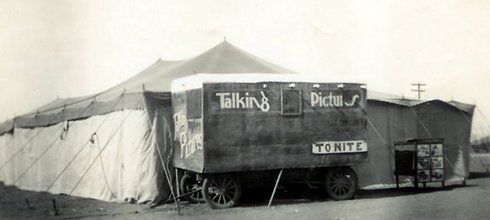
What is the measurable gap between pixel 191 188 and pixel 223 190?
129cm

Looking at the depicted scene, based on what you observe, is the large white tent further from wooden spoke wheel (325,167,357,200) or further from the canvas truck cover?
wooden spoke wheel (325,167,357,200)

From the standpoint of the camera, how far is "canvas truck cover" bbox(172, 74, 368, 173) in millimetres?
10828

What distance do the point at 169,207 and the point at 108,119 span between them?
8.76 feet

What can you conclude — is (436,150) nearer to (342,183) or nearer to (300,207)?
(342,183)

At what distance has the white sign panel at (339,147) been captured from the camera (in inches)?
452

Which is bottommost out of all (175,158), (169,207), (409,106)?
(169,207)

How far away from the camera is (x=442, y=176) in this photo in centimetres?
1376

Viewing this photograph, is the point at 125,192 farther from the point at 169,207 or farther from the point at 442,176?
the point at 442,176

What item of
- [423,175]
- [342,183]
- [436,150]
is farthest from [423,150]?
[342,183]

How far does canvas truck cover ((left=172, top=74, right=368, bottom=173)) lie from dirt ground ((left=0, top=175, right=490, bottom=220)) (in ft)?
2.57

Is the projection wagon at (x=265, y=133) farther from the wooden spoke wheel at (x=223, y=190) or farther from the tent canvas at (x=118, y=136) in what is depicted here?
the tent canvas at (x=118, y=136)

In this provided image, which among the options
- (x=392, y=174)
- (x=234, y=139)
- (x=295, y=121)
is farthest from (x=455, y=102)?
(x=234, y=139)

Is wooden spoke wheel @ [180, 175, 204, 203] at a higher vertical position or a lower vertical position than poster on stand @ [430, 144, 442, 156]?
lower

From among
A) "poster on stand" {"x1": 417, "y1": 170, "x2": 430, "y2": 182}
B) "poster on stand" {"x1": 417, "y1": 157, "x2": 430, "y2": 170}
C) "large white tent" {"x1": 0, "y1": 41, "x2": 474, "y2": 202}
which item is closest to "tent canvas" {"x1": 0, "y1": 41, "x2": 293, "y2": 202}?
"large white tent" {"x1": 0, "y1": 41, "x2": 474, "y2": 202}
